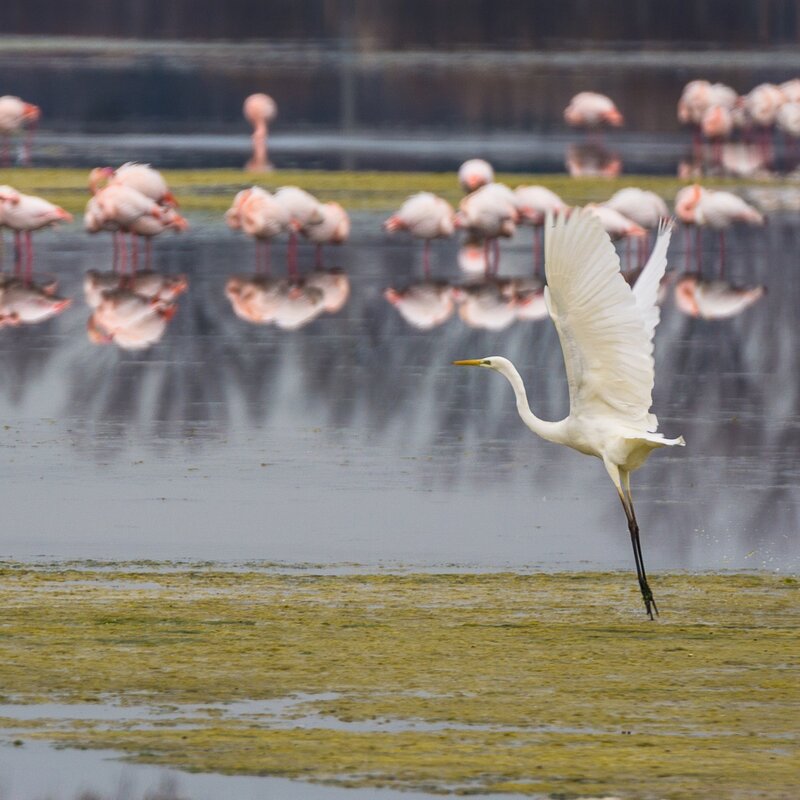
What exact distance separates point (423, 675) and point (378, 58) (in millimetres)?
45491

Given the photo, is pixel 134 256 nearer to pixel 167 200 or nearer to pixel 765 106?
Result: pixel 167 200

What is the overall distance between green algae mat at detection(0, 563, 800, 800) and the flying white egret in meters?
0.58

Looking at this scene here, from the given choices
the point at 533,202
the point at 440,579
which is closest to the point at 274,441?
the point at 440,579

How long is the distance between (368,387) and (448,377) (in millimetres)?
715

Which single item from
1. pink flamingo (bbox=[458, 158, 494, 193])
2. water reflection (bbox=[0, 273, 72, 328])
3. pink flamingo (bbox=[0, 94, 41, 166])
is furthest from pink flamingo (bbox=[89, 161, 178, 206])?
pink flamingo (bbox=[0, 94, 41, 166])

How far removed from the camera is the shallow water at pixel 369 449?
36.8 feet

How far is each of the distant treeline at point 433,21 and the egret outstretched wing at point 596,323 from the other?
48021 millimetres

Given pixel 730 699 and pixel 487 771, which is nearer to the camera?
pixel 487 771

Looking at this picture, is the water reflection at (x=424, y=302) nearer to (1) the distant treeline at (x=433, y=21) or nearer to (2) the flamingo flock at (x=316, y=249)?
(2) the flamingo flock at (x=316, y=249)

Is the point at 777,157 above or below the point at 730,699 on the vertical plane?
above

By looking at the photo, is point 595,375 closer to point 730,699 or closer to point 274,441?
point 730,699

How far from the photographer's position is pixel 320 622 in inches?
365

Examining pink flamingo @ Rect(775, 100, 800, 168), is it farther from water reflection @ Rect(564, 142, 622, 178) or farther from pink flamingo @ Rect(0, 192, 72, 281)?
pink flamingo @ Rect(0, 192, 72, 281)

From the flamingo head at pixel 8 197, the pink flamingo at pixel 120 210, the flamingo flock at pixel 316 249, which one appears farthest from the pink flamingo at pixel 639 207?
the flamingo head at pixel 8 197
